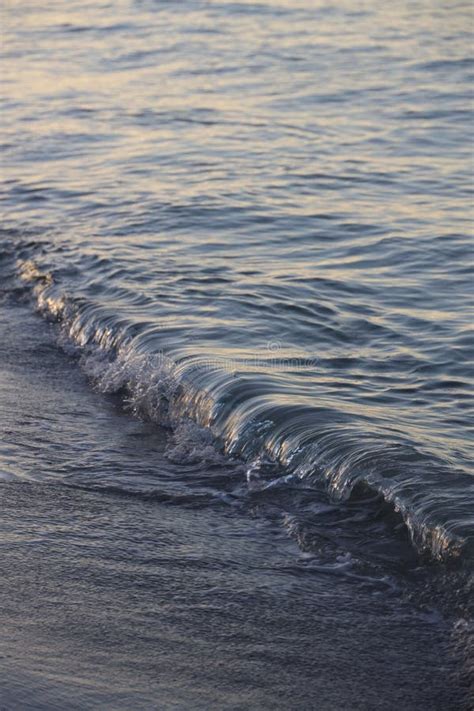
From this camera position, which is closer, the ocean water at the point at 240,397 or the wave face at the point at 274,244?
the ocean water at the point at 240,397

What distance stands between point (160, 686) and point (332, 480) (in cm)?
204

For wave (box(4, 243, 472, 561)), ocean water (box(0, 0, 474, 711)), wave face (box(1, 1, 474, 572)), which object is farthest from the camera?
wave face (box(1, 1, 474, 572))

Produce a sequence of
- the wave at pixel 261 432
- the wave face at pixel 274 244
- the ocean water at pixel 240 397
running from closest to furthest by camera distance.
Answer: the ocean water at pixel 240 397, the wave at pixel 261 432, the wave face at pixel 274 244

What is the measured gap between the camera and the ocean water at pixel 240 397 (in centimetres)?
441

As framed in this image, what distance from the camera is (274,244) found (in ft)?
32.4

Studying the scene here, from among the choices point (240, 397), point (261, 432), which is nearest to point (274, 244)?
point (240, 397)

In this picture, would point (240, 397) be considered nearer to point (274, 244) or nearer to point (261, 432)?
point (261, 432)

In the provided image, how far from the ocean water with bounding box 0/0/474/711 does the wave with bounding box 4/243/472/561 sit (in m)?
0.02

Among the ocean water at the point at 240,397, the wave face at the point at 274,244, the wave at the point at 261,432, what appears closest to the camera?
the ocean water at the point at 240,397

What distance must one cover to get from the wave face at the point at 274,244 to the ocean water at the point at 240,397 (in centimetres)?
3

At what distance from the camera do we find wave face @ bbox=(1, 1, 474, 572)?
6.44 m

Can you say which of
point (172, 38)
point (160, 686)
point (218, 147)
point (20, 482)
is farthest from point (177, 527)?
point (172, 38)

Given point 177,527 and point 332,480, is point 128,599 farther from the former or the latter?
point 332,480

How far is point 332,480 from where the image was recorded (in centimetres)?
589
